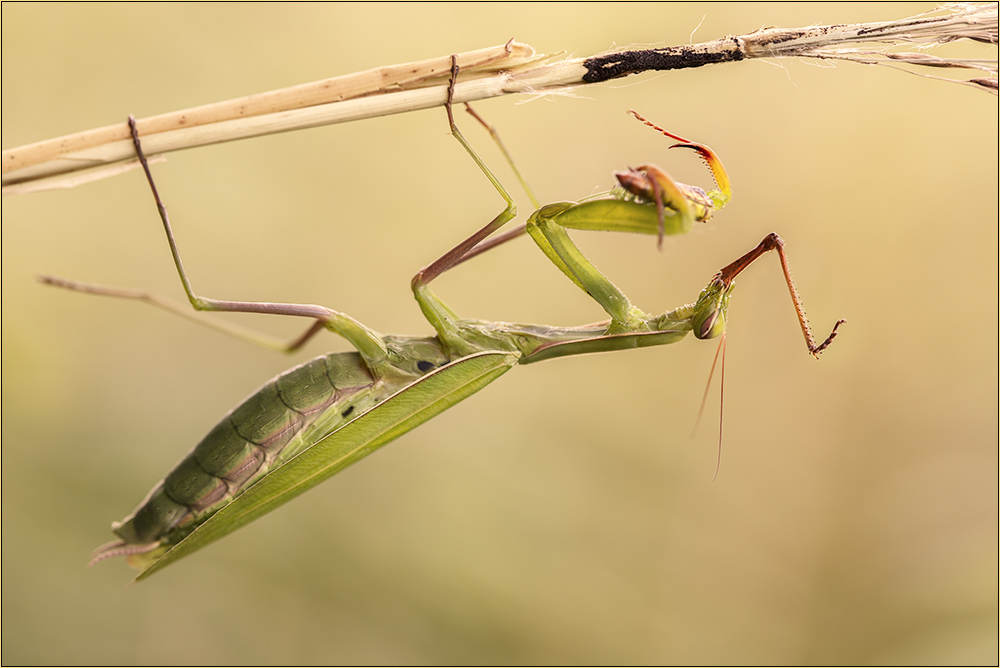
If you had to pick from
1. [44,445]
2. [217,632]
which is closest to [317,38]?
[44,445]

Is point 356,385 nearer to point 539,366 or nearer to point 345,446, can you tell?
point 345,446

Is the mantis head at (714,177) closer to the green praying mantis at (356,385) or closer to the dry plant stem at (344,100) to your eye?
the green praying mantis at (356,385)

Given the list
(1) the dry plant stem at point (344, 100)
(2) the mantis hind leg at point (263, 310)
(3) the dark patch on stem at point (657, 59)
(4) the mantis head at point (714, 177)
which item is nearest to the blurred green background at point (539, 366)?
(2) the mantis hind leg at point (263, 310)

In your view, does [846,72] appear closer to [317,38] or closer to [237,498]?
[317,38]

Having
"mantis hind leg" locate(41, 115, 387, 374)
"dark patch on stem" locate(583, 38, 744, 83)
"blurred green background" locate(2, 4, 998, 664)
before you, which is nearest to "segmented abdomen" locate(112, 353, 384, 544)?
"mantis hind leg" locate(41, 115, 387, 374)

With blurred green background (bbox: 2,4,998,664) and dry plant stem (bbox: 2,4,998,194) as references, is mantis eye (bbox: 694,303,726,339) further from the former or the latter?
blurred green background (bbox: 2,4,998,664)

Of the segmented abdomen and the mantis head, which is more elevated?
the mantis head

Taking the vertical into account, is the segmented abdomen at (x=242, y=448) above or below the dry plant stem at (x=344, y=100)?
below

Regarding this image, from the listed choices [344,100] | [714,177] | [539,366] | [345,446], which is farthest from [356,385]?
[539,366]
